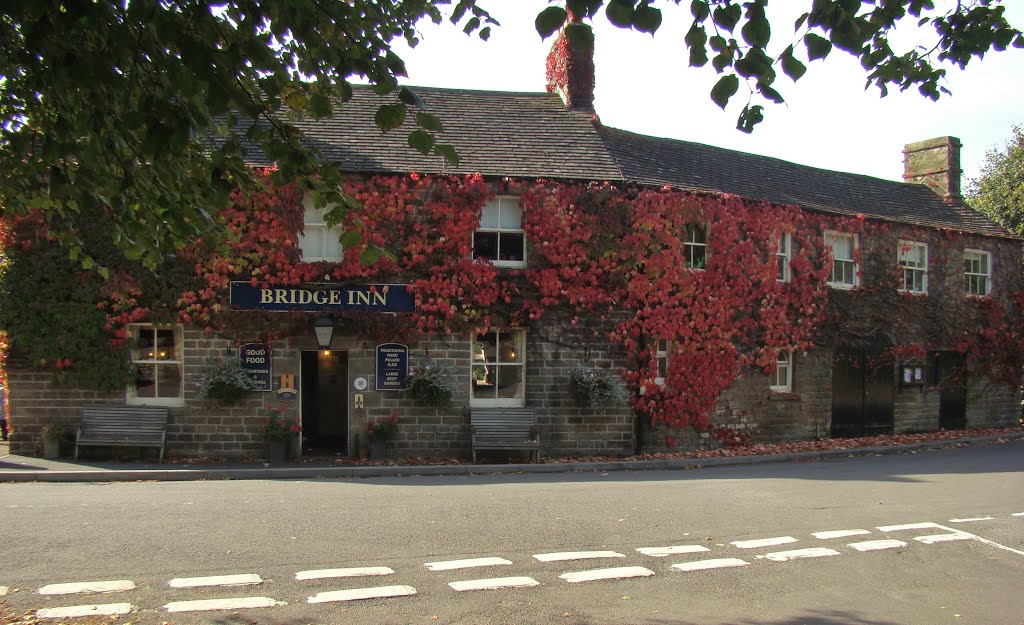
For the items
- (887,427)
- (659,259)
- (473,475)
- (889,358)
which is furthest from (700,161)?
(473,475)

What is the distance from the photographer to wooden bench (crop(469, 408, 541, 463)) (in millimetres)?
13445

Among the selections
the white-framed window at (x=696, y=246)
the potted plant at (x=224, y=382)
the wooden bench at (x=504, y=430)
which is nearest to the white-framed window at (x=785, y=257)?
the white-framed window at (x=696, y=246)

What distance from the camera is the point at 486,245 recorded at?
1452 centimetres

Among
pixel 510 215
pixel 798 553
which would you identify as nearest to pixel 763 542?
pixel 798 553

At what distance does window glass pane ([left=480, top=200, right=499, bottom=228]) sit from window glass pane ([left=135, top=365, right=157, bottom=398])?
6.64 metres

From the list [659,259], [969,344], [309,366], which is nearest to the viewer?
[659,259]

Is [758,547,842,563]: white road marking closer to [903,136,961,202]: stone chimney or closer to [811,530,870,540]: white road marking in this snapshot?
[811,530,870,540]: white road marking

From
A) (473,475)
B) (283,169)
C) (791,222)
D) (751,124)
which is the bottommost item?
(473,475)

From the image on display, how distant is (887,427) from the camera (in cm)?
1848

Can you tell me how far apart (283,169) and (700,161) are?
14.7 metres

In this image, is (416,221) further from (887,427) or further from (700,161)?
(887,427)

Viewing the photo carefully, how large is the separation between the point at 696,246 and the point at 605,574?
1058cm

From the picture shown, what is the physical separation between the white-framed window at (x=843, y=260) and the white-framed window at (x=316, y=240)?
37.3ft

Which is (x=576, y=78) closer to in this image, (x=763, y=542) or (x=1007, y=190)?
(x=763, y=542)
